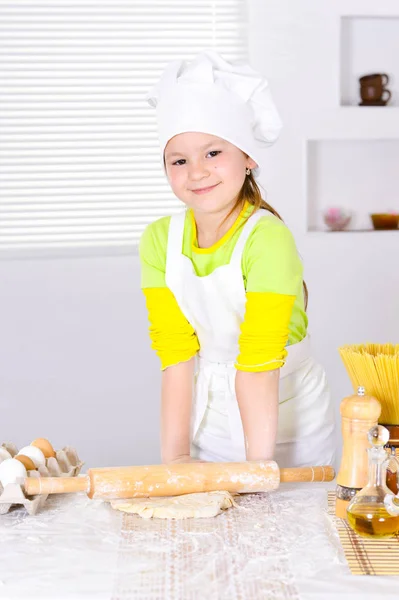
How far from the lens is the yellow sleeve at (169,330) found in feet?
5.35

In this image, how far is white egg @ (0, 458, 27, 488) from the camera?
129 centimetres

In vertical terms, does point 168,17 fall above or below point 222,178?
above

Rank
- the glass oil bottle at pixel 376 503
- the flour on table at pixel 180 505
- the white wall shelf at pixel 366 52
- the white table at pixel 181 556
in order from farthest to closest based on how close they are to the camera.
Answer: the white wall shelf at pixel 366 52 → the flour on table at pixel 180 505 → the glass oil bottle at pixel 376 503 → the white table at pixel 181 556

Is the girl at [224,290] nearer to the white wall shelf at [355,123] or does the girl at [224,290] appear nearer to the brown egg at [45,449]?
the brown egg at [45,449]

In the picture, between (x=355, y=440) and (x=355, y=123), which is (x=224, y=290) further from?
(x=355, y=123)

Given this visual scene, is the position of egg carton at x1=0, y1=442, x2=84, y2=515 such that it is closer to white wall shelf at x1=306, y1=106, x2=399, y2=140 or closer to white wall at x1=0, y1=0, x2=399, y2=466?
white wall at x1=0, y1=0, x2=399, y2=466

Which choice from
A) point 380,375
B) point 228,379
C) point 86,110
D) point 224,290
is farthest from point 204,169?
point 86,110

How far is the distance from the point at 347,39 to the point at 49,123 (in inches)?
44.6

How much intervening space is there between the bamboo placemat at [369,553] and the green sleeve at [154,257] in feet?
2.10

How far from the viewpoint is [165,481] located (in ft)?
4.26

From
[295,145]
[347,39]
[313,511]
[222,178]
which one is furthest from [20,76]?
[313,511]

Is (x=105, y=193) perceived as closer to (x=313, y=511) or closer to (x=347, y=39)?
(x=347, y=39)

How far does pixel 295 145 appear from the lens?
3068 mm

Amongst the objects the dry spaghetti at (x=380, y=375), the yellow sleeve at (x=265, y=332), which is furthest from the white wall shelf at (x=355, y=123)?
the dry spaghetti at (x=380, y=375)
